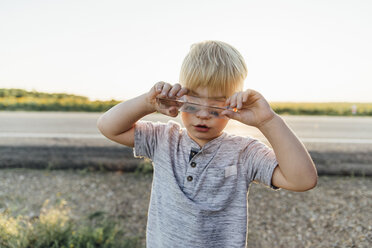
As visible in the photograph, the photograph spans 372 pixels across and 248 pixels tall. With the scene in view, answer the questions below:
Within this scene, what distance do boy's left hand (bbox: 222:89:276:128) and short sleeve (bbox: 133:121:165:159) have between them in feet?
1.39

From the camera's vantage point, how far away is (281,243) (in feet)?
7.98

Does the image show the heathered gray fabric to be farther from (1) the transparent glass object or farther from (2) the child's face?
(1) the transparent glass object

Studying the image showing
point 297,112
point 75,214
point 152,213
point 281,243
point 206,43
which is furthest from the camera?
point 297,112

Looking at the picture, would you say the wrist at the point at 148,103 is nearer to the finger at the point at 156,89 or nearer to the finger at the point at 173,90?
the finger at the point at 156,89

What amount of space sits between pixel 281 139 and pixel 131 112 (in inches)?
27.0

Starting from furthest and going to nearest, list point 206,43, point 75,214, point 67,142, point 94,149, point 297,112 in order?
point 297,112
point 67,142
point 94,149
point 75,214
point 206,43

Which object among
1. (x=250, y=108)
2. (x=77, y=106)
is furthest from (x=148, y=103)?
(x=77, y=106)

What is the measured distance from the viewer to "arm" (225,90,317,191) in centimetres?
125

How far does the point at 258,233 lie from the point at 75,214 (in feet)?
5.40

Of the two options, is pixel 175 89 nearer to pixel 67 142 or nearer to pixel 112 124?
pixel 112 124

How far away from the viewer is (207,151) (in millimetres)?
1400

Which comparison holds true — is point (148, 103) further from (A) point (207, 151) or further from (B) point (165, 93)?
(A) point (207, 151)

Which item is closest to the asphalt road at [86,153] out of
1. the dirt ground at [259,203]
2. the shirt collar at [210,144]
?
the dirt ground at [259,203]

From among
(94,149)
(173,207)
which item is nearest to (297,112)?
(94,149)
